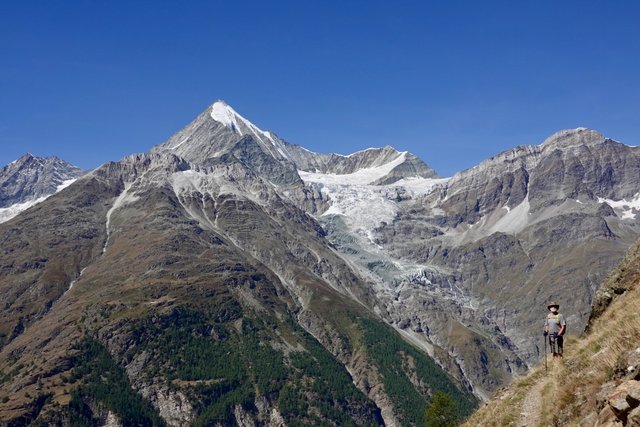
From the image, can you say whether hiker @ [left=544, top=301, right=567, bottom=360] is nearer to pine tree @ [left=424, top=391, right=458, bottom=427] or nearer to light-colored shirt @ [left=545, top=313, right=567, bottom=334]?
light-colored shirt @ [left=545, top=313, right=567, bottom=334]

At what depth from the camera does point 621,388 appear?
15.1 meters

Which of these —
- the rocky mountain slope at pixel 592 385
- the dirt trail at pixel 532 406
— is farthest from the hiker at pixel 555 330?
the dirt trail at pixel 532 406

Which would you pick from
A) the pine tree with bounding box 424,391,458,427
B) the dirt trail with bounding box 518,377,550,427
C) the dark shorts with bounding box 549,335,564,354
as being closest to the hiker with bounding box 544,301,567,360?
the dark shorts with bounding box 549,335,564,354

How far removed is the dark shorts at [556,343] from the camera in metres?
25.3

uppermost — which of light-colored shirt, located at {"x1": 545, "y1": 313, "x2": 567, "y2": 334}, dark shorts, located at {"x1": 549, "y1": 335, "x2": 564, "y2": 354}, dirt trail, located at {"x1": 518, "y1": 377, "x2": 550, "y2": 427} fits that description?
light-colored shirt, located at {"x1": 545, "y1": 313, "x2": 567, "y2": 334}

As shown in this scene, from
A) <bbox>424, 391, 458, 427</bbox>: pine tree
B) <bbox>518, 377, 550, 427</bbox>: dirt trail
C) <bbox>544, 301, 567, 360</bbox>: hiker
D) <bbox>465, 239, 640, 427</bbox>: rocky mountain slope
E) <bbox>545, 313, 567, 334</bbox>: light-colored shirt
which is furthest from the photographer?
<bbox>424, 391, 458, 427</bbox>: pine tree

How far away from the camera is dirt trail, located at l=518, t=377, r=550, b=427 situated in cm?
2231

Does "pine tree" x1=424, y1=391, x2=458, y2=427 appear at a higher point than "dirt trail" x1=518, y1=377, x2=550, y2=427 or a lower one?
higher

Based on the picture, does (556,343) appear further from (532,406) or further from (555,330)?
(532,406)

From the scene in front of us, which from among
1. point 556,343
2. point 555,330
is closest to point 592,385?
point 555,330

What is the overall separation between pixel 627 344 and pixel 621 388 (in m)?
2.80

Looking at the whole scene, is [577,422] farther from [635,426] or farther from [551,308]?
[551,308]

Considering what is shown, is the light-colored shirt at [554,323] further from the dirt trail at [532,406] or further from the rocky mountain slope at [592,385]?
the dirt trail at [532,406]

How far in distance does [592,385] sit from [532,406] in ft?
19.4
